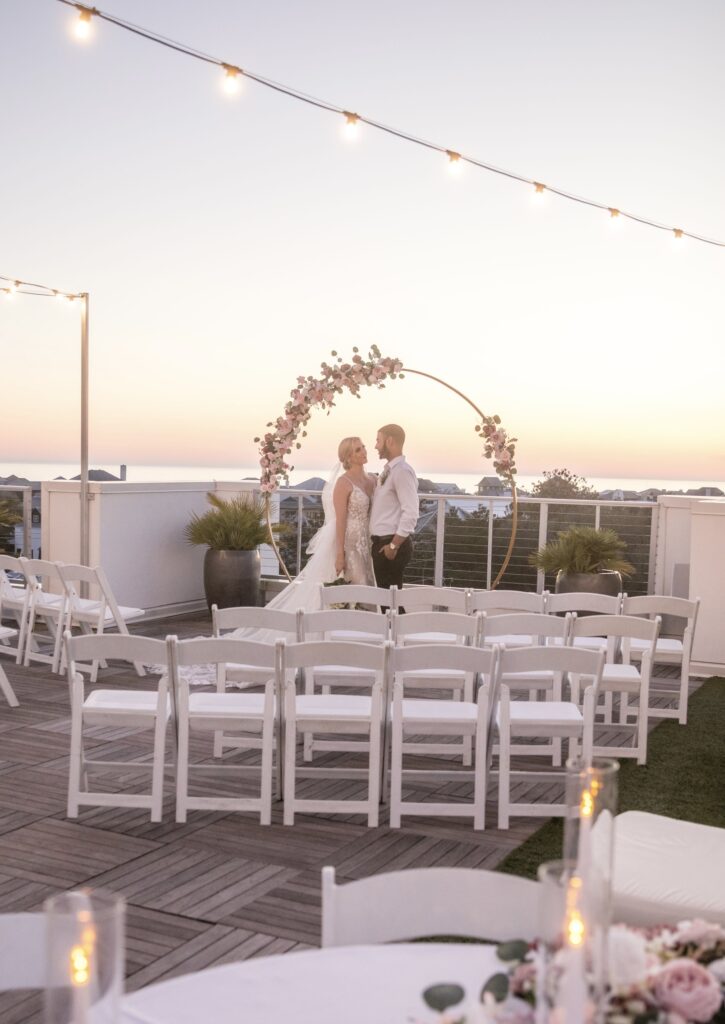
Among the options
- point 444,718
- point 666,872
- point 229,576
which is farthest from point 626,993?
point 229,576

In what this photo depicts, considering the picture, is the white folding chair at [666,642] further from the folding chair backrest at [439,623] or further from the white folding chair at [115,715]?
the white folding chair at [115,715]

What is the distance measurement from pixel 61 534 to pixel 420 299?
170 inches

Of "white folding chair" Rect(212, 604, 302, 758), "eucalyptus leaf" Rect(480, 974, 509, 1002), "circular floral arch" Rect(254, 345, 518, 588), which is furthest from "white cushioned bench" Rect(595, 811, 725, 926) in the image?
"circular floral arch" Rect(254, 345, 518, 588)

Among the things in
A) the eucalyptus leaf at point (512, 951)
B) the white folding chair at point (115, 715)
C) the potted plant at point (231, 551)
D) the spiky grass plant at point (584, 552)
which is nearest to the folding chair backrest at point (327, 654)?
the white folding chair at point (115, 715)

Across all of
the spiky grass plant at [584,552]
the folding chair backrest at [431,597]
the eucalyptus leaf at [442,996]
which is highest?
the spiky grass plant at [584,552]

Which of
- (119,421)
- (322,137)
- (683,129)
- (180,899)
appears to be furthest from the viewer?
(119,421)

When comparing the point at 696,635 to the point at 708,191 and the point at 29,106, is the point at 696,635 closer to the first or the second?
the point at 708,191

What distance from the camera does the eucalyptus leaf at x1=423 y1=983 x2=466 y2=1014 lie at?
1.60m

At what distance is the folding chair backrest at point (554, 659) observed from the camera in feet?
14.7

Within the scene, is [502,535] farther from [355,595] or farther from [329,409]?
[355,595]

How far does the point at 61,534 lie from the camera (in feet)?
33.1

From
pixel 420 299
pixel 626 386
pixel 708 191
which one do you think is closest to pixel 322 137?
pixel 420 299

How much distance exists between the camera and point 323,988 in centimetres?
173

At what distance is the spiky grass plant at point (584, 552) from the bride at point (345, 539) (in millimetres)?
1593
